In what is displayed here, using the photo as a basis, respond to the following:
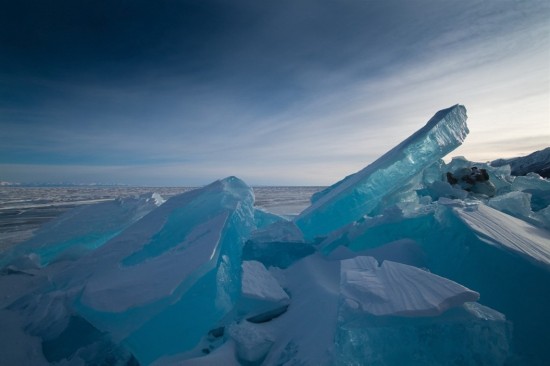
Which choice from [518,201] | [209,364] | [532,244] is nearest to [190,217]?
[209,364]

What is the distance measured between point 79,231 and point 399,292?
15.5 ft

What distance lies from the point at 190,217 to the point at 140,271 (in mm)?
1021

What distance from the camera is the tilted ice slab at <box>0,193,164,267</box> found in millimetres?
3936

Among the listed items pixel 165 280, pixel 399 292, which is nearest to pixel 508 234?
pixel 399 292

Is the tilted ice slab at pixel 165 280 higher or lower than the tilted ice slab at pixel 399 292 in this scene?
lower

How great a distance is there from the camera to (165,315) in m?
1.92

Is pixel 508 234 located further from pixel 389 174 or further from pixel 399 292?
pixel 389 174

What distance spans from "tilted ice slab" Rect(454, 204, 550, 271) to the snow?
0.01m

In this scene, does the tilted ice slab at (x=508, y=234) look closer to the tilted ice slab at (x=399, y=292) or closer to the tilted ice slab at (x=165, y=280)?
the tilted ice slab at (x=399, y=292)

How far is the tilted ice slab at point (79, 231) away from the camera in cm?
394

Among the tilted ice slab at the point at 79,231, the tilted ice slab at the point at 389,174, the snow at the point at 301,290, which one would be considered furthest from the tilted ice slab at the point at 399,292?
the tilted ice slab at the point at 79,231

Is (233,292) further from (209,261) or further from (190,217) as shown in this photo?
(190,217)

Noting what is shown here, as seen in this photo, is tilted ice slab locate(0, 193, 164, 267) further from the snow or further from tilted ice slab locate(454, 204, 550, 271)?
tilted ice slab locate(454, 204, 550, 271)

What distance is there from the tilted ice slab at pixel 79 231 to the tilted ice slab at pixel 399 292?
424 centimetres
